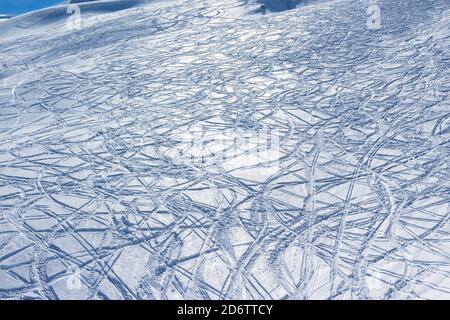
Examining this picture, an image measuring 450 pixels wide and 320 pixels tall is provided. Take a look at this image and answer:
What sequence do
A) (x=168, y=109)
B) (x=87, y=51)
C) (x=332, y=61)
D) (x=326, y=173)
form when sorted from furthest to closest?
1. (x=87, y=51)
2. (x=332, y=61)
3. (x=168, y=109)
4. (x=326, y=173)

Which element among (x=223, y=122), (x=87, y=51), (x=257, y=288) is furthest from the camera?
(x=87, y=51)

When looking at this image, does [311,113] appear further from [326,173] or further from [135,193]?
[135,193]

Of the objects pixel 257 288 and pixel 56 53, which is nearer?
pixel 257 288

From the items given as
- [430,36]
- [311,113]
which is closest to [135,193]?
[311,113]

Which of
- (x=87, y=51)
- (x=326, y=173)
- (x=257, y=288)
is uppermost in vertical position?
(x=87, y=51)

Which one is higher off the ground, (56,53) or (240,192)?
(56,53)

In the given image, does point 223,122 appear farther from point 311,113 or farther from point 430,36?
point 430,36
